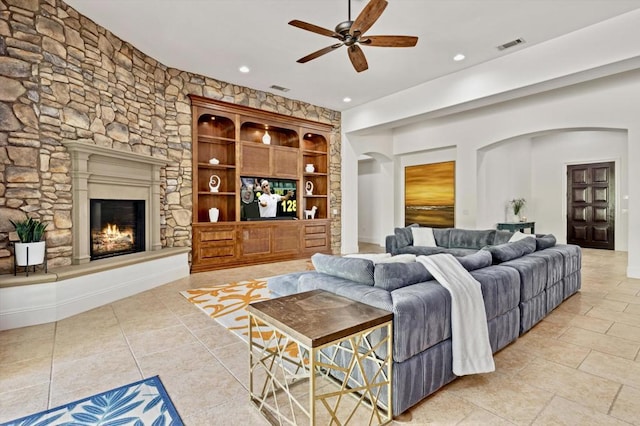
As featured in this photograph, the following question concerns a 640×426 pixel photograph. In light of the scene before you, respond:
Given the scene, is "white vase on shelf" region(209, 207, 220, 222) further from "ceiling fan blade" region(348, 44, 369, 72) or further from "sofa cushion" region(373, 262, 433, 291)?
"sofa cushion" region(373, 262, 433, 291)

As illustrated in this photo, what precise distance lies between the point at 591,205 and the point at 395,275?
8.91m

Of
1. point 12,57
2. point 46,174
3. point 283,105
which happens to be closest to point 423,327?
point 46,174

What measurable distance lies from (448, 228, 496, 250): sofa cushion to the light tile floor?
5.70 feet

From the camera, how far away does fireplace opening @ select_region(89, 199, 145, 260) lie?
431 centimetres

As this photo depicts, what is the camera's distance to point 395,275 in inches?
84.7

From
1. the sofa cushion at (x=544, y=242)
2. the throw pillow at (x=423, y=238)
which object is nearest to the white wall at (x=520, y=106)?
the throw pillow at (x=423, y=238)

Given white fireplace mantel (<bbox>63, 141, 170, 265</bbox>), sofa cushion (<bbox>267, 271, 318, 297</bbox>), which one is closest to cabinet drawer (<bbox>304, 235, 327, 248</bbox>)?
white fireplace mantel (<bbox>63, 141, 170, 265</bbox>)

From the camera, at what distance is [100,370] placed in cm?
242

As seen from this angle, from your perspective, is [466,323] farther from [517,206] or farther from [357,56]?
[517,206]

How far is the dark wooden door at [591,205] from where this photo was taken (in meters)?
8.05

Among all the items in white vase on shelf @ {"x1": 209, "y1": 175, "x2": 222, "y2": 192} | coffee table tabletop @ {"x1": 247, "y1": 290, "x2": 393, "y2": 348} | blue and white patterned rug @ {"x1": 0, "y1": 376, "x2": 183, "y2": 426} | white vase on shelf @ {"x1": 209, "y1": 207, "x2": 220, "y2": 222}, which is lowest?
blue and white patterned rug @ {"x1": 0, "y1": 376, "x2": 183, "y2": 426}

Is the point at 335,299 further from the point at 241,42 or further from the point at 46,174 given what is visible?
the point at 241,42

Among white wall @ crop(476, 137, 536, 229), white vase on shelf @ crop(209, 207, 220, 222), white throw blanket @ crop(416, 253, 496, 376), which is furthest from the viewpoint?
white wall @ crop(476, 137, 536, 229)

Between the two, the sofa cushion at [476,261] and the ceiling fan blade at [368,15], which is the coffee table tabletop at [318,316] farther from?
the ceiling fan blade at [368,15]
